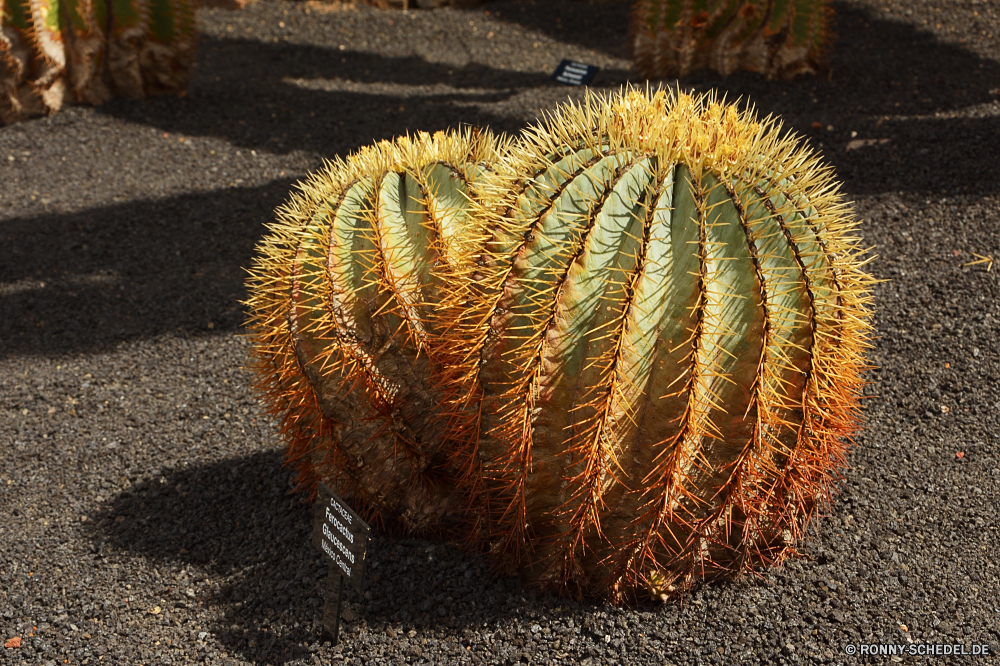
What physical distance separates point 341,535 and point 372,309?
2.03 feet

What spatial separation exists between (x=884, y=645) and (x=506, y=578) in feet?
3.35

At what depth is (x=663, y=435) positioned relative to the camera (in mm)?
1951

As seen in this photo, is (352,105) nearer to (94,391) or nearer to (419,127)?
(419,127)

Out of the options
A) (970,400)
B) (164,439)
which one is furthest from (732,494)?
(164,439)

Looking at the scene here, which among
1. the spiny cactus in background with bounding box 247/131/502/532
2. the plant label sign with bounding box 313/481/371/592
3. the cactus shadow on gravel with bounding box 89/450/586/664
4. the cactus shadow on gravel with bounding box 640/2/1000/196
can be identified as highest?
the cactus shadow on gravel with bounding box 640/2/1000/196

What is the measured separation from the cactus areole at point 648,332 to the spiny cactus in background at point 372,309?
0.53 ft

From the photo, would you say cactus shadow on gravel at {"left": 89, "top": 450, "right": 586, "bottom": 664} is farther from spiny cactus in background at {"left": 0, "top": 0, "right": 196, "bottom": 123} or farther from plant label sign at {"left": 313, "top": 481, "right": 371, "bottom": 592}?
spiny cactus in background at {"left": 0, "top": 0, "right": 196, "bottom": 123}

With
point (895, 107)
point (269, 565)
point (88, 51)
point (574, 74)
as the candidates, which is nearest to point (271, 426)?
point (269, 565)

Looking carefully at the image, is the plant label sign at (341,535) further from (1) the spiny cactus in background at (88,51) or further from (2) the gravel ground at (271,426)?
(1) the spiny cactus in background at (88,51)

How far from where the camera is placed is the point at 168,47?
6.50 m

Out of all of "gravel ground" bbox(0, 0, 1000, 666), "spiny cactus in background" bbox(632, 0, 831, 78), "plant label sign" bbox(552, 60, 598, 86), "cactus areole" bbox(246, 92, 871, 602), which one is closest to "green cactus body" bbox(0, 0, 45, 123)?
"gravel ground" bbox(0, 0, 1000, 666)

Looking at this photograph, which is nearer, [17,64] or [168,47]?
[17,64]

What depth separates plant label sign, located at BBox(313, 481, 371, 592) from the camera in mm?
2109

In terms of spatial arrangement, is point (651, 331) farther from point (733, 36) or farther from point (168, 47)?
point (168, 47)
